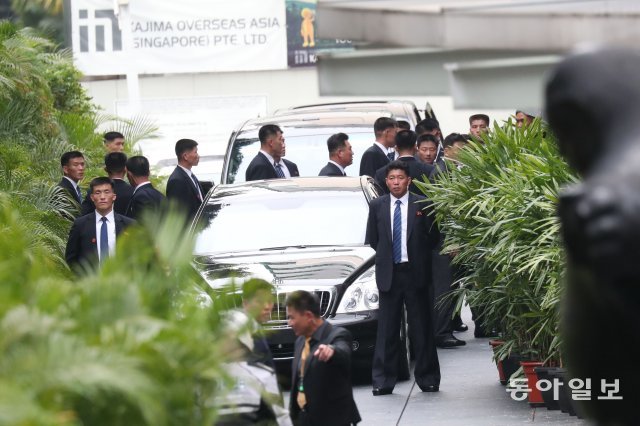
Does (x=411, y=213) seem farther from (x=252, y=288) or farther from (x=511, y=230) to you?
(x=252, y=288)

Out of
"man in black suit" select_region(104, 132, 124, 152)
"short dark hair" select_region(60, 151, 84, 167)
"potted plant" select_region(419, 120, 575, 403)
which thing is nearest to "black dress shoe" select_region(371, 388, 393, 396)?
"potted plant" select_region(419, 120, 575, 403)

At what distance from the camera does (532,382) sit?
11094 millimetres

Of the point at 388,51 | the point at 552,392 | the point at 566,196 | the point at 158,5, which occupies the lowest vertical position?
the point at 552,392

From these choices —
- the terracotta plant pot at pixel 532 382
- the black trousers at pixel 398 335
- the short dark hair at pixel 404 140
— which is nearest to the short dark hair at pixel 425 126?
the short dark hair at pixel 404 140

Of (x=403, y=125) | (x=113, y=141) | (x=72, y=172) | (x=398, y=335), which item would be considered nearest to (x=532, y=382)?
(x=398, y=335)

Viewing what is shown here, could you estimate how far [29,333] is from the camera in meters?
3.74

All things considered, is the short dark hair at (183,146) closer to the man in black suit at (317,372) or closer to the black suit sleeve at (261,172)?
the black suit sleeve at (261,172)

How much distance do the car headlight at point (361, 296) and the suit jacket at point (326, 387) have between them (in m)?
3.40

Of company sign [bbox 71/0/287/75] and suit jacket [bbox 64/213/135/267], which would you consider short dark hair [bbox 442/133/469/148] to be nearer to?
suit jacket [bbox 64/213/135/267]

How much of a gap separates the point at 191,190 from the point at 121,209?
932mm

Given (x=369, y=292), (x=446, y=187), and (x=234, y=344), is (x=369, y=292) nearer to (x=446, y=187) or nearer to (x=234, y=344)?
(x=446, y=187)

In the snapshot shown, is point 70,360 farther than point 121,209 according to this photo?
No

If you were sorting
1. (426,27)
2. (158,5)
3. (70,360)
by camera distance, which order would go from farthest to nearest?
(158,5) → (70,360) → (426,27)

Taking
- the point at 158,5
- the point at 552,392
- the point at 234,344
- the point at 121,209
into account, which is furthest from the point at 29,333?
the point at 158,5
